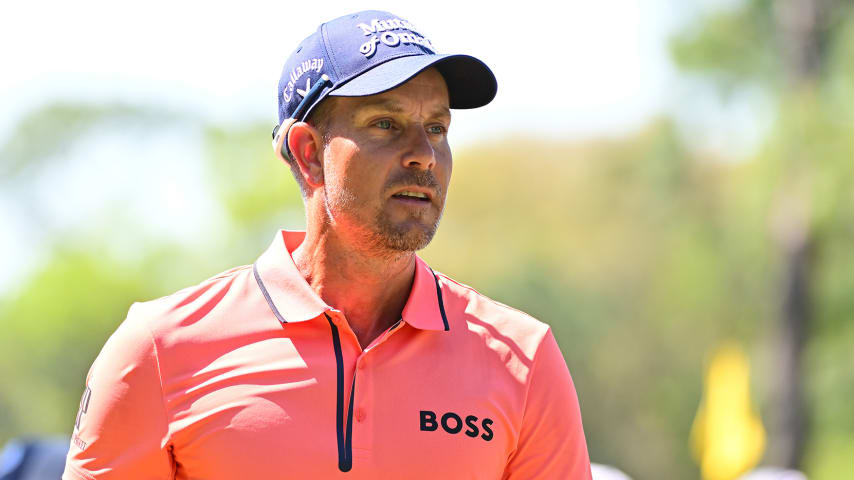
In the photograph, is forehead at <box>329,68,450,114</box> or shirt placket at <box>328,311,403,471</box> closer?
shirt placket at <box>328,311,403,471</box>

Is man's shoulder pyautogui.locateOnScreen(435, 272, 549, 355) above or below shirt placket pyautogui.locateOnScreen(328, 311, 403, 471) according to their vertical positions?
above

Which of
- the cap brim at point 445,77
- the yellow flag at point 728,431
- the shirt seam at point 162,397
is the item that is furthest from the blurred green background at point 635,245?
the shirt seam at point 162,397

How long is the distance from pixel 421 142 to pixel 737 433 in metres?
12.2

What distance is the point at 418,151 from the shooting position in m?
2.76

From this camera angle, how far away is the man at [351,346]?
2621 mm

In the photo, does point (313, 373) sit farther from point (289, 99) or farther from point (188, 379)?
point (289, 99)

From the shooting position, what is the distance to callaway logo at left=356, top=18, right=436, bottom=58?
2.85m

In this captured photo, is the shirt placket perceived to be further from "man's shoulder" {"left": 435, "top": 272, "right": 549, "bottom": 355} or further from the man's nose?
the man's nose

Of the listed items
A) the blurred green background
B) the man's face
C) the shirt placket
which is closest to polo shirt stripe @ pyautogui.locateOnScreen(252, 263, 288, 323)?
the shirt placket

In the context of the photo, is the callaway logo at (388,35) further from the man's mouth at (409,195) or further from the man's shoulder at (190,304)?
the man's shoulder at (190,304)

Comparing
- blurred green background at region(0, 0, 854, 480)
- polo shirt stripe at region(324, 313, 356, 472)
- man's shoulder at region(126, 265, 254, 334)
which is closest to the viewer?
polo shirt stripe at region(324, 313, 356, 472)

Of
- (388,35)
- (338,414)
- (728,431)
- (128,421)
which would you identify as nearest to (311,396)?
(338,414)

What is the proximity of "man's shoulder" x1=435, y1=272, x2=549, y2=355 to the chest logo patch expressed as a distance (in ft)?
0.73

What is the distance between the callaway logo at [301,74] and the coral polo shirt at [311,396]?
0.46 metres
